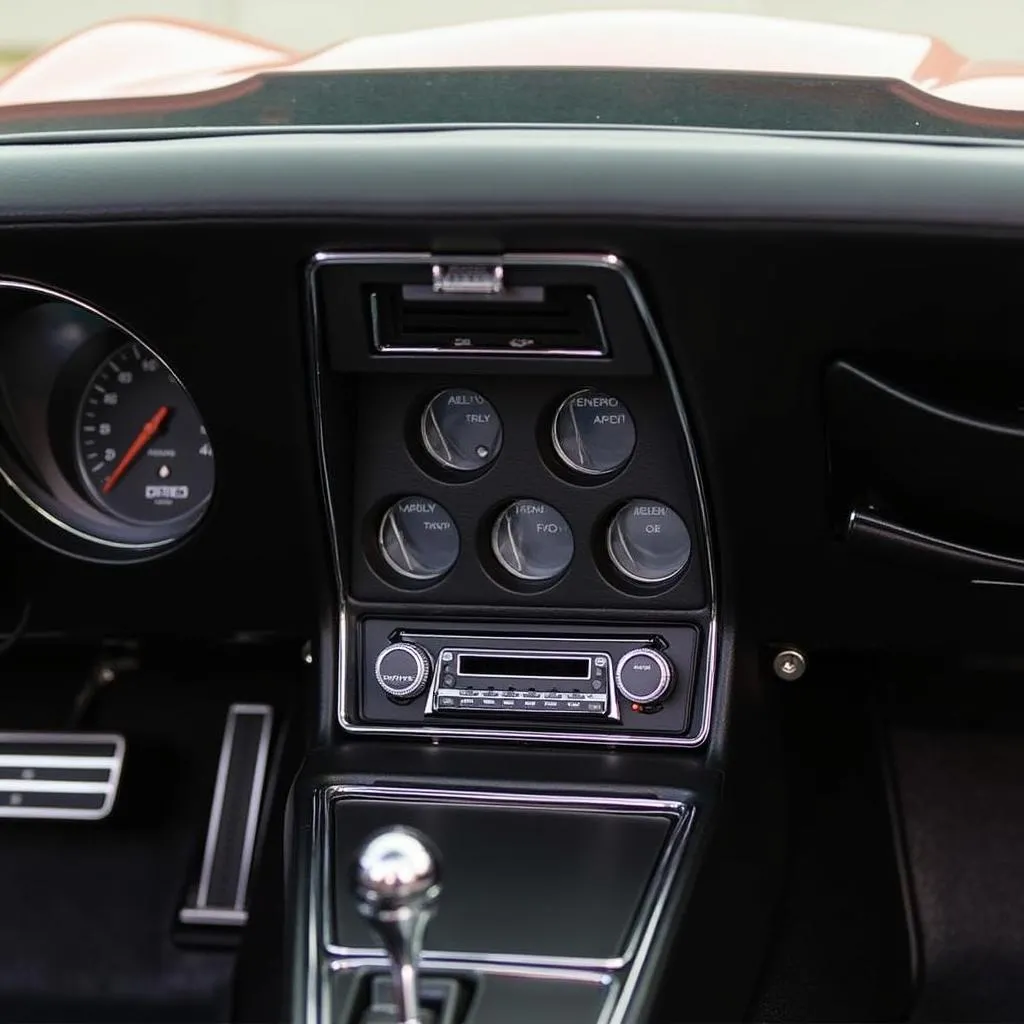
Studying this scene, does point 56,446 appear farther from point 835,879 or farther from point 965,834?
point 965,834

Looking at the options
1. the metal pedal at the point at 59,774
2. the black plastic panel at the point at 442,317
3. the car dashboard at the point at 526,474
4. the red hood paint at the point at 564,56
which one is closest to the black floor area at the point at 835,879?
the car dashboard at the point at 526,474

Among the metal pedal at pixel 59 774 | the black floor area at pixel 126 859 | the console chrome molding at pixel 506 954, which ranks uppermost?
the console chrome molding at pixel 506 954

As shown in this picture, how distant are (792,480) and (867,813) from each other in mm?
727

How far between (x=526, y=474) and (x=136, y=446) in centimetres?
55

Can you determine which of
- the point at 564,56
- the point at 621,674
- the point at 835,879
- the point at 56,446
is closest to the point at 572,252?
the point at 564,56

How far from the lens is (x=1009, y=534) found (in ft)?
5.68

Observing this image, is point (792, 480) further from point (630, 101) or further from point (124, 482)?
point (124, 482)

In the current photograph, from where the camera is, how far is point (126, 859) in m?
2.21

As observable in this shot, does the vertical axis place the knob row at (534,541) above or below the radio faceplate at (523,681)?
above

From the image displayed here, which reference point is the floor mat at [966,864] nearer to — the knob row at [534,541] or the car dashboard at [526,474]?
the car dashboard at [526,474]

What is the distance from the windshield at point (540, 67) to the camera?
1641 mm

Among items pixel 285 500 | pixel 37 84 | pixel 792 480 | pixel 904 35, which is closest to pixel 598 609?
pixel 792 480

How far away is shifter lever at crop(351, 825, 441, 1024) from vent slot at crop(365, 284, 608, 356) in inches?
23.2

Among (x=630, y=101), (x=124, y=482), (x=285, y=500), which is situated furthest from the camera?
(x=124, y=482)
